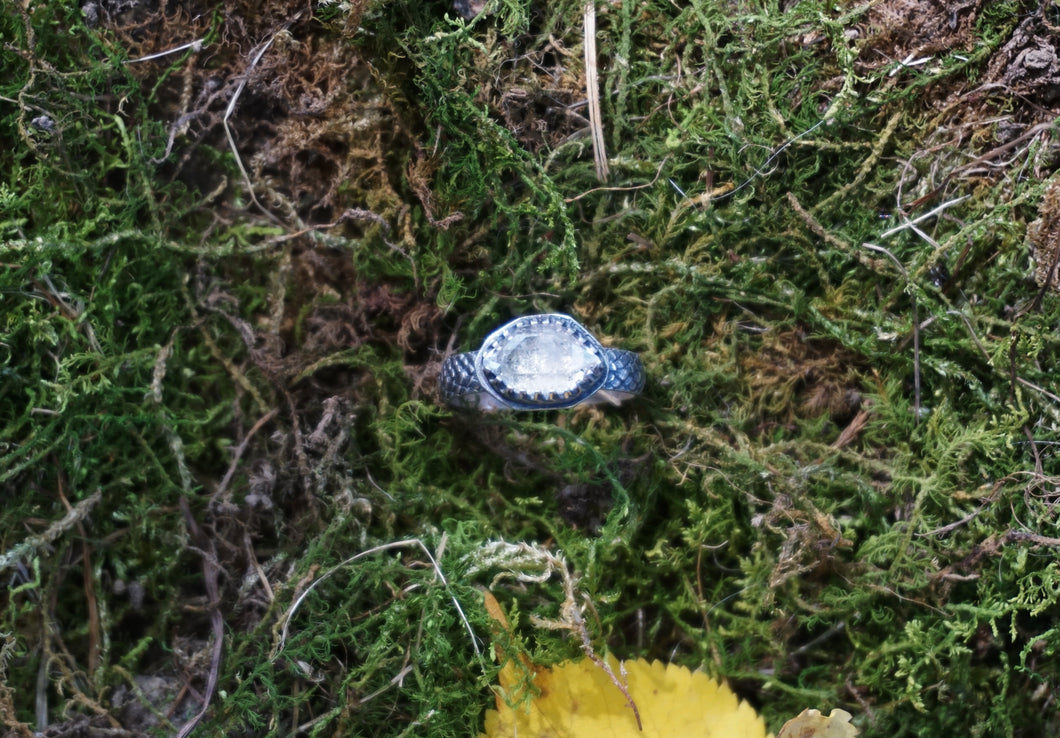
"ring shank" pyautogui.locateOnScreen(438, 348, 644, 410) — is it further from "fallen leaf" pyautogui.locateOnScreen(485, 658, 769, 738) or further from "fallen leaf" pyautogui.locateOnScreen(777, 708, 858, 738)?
"fallen leaf" pyautogui.locateOnScreen(777, 708, 858, 738)

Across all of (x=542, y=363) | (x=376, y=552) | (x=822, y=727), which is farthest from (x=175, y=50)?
(x=822, y=727)

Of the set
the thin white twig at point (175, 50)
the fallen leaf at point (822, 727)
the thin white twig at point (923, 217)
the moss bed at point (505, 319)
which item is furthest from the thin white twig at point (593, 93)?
the fallen leaf at point (822, 727)

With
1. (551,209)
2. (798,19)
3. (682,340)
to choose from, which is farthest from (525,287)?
(798,19)

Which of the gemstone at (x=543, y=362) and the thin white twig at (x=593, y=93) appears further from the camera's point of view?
the thin white twig at (x=593, y=93)

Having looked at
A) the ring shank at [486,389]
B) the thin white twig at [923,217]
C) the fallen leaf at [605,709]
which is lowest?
the fallen leaf at [605,709]

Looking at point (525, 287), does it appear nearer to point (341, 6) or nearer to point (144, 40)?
point (341, 6)

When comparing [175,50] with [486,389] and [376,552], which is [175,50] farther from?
[376,552]

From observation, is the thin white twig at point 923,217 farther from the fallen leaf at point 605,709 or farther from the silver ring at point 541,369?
the fallen leaf at point 605,709
